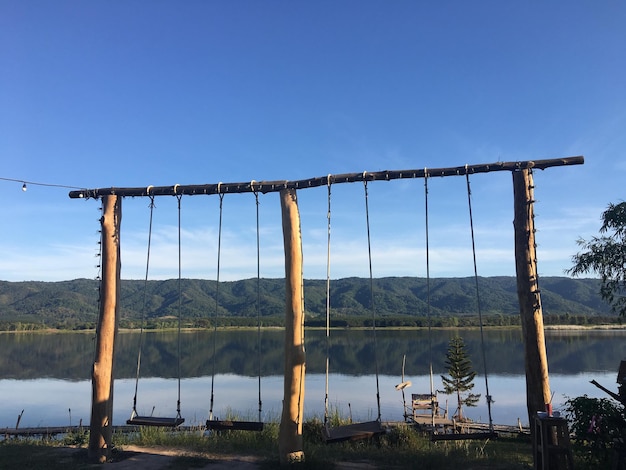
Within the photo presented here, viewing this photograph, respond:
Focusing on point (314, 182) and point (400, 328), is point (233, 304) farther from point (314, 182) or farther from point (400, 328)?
point (314, 182)

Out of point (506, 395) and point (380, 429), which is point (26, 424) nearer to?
point (380, 429)

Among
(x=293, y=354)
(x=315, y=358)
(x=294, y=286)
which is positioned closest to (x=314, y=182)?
(x=294, y=286)

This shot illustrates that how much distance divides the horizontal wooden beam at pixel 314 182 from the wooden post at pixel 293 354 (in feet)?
2.45

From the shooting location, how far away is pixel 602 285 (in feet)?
45.0

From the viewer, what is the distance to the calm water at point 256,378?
23672 millimetres

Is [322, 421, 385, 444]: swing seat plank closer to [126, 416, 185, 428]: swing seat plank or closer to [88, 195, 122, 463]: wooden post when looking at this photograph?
[126, 416, 185, 428]: swing seat plank

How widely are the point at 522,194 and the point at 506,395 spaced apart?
2447 centimetres

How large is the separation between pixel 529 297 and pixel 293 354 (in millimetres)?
3693

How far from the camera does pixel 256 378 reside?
38594 mm

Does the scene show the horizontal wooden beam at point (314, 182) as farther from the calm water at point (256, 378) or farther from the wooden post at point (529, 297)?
the calm water at point (256, 378)

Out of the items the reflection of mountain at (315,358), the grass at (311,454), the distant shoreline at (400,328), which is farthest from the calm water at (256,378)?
the distant shoreline at (400,328)

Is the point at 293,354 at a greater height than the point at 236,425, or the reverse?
the point at 293,354

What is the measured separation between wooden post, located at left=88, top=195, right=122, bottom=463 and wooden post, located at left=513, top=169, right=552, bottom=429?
22.6ft

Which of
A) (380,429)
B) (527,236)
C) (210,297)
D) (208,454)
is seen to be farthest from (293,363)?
(210,297)
